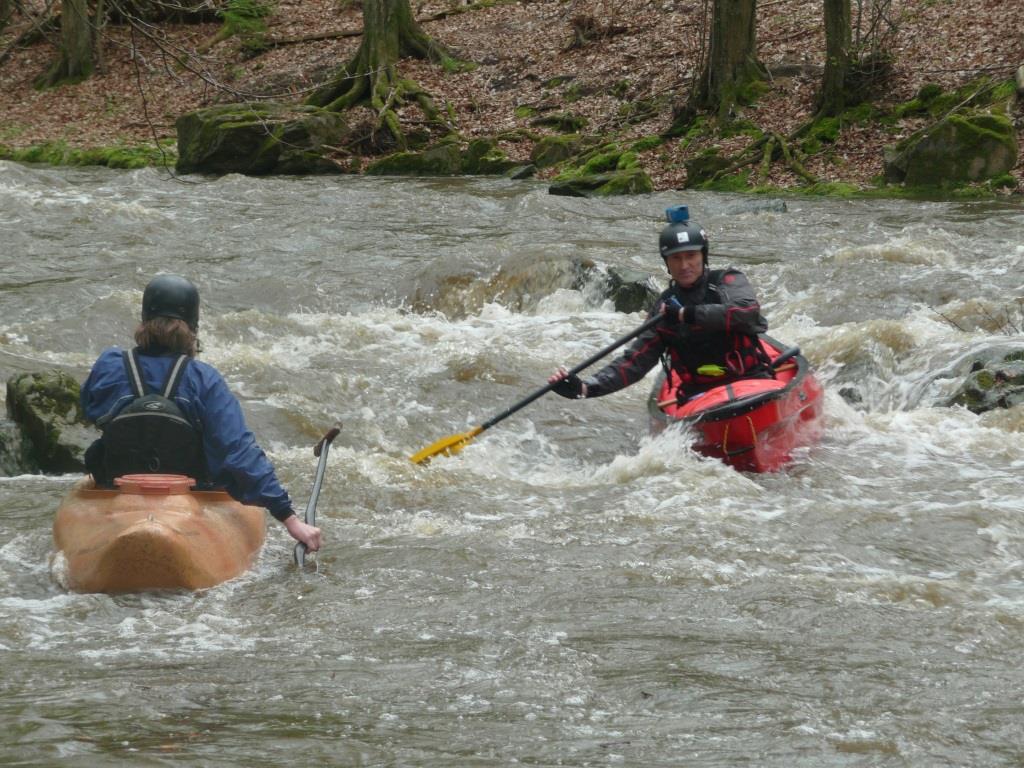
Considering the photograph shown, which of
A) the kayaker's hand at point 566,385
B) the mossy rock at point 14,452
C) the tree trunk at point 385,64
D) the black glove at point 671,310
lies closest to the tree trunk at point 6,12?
the mossy rock at point 14,452

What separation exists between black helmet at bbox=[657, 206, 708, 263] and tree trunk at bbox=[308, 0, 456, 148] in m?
13.1

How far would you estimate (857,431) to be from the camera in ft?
25.4

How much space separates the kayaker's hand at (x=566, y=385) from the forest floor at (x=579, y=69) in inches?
343

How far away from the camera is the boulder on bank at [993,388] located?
7703mm

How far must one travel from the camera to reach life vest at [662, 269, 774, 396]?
728 cm

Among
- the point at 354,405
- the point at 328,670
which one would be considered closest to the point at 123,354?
the point at 328,670

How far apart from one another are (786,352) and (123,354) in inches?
156

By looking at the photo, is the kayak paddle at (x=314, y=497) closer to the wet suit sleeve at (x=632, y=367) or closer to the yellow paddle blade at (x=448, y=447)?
the yellow paddle blade at (x=448, y=447)

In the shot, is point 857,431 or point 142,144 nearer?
point 857,431

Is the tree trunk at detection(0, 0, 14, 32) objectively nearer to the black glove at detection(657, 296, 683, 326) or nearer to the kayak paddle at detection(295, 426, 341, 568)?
the kayak paddle at detection(295, 426, 341, 568)

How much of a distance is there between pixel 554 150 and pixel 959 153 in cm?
588

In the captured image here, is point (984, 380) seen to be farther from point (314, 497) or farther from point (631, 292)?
point (314, 497)

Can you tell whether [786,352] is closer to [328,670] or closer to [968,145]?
[328,670]

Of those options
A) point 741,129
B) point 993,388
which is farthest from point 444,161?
point 993,388
